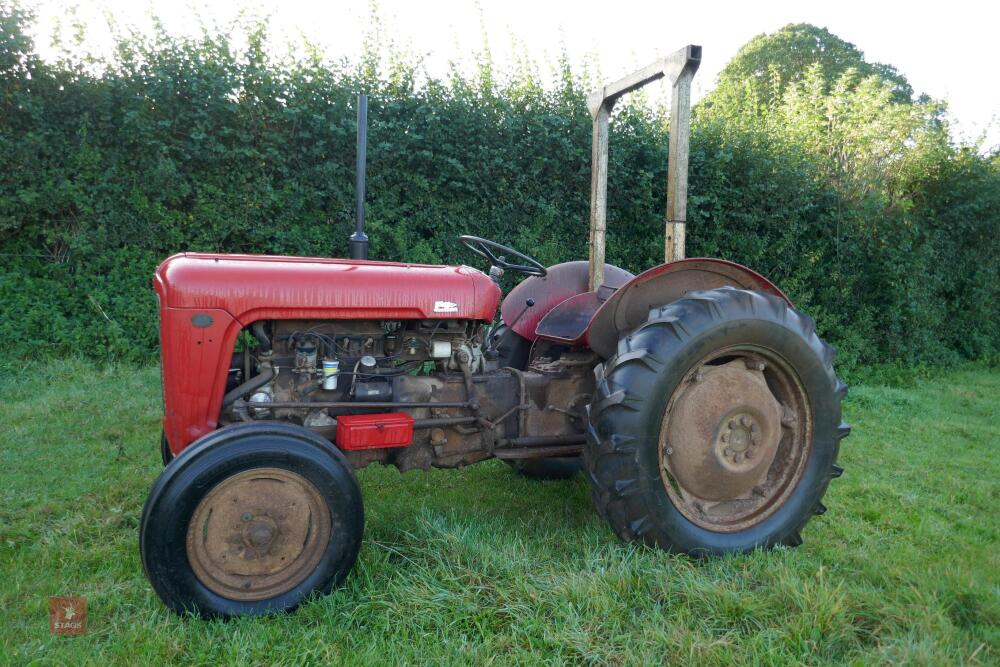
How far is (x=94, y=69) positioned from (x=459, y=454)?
515 centimetres

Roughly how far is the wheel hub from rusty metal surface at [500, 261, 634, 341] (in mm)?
991

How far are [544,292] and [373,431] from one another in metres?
1.47

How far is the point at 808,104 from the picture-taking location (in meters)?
8.89

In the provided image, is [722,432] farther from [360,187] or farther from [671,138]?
[360,187]

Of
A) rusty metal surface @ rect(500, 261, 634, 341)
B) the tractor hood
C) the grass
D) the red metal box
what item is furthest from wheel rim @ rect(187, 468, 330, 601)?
rusty metal surface @ rect(500, 261, 634, 341)

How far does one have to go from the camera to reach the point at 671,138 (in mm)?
3443

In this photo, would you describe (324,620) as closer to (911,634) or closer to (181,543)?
(181,543)

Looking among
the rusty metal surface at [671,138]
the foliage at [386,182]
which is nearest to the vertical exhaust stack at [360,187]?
the rusty metal surface at [671,138]

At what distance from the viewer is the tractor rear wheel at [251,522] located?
2.14 metres

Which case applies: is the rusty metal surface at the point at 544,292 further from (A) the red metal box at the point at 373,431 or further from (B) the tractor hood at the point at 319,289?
(A) the red metal box at the point at 373,431

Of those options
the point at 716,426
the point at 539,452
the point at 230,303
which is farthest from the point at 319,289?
the point at 716,426

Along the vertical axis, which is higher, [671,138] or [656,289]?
[671,138]

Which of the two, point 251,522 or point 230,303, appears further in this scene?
point 230,303

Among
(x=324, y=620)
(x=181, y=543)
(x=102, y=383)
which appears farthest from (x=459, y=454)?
(x=102, y=383)
